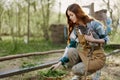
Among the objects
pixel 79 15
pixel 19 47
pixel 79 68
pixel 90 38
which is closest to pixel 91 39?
pixel 90 38

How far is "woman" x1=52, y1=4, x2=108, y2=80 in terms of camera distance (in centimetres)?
357

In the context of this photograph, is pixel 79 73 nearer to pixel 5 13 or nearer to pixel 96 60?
pixel 96 60

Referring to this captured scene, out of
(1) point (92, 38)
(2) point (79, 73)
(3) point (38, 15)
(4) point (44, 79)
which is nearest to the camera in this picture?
(1) point (92, 38)

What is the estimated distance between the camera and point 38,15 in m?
16.4

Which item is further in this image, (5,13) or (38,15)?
(38,15)

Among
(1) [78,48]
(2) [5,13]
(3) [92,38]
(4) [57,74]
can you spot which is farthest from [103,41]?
(2) [5,13]

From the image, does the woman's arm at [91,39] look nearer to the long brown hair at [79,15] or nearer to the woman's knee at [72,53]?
the long brown hair at [79,15]

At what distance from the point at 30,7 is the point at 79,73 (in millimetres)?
12340

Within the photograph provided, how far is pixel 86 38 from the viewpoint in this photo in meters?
3.58

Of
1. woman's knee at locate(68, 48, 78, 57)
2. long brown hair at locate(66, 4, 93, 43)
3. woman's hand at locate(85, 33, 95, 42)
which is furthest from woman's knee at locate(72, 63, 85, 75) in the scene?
long brown hair at locate(66, 4, 93, 43)

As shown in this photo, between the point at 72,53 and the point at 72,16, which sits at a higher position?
the point at 72,16

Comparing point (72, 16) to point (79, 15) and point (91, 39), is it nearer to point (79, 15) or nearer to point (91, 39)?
point (79, 15)

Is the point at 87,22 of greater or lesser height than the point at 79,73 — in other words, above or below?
above

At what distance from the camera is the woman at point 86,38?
3567 millimetres
